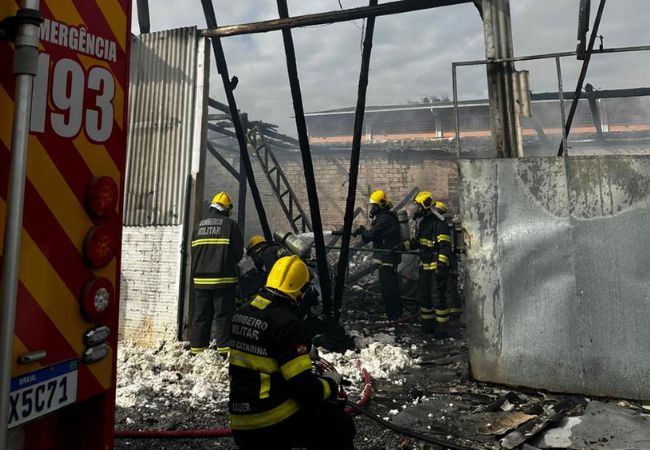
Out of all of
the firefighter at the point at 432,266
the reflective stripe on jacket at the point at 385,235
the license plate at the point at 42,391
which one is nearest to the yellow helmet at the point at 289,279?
the license plate at the point at 42,391

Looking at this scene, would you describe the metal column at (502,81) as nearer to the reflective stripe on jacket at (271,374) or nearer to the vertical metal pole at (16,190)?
the reflective stripe on jacket at (271,374)

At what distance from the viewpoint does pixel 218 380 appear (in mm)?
4613

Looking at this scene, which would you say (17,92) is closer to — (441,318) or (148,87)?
(148,87)

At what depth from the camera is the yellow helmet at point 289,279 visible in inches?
102

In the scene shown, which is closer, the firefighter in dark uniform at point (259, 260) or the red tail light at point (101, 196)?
the red tail light at point (101, 196)

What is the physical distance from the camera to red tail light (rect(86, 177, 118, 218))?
1.52 m

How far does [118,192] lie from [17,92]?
1.62 ft

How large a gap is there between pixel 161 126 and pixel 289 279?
4398 millimetres

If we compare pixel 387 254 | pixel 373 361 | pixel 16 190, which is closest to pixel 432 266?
pixel 387 254

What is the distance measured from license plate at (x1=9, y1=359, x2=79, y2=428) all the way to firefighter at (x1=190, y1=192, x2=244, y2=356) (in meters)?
3.92

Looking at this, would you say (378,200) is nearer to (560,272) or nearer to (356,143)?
(356,143)

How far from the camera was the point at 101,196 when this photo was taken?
61.0 inches

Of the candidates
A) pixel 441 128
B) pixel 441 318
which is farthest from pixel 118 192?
pixel 441 128

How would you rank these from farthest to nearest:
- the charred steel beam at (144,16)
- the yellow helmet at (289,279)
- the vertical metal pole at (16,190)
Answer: the charred steel beam at (144,16) < the yellow helmet at (289,279) < the vertical metal pole at (16,190)
